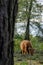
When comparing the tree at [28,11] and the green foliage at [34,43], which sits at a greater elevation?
the tree at [28,11]

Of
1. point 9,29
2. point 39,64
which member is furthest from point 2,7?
point 39,64

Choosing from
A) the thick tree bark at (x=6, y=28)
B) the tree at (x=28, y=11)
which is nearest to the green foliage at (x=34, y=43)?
the tree at (x=28, y=11)

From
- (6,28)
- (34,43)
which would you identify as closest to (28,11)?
(34,43)

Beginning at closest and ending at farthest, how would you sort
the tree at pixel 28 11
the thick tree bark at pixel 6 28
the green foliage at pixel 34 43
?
the thick tree bark at pixel 6 28
the green foliage at pixel 34 43
the tree at pixel 28 11

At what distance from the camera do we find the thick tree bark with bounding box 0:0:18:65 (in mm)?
1173

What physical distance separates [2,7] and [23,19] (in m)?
3.15

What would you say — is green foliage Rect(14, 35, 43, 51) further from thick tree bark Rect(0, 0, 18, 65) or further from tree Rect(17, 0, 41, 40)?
thick tree bark Rect(0, 0, 18, 65)

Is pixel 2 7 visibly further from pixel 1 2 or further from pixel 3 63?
pixel 3 63

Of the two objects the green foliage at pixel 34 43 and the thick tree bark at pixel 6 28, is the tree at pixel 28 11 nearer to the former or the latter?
the green foliage at pixel 34 43

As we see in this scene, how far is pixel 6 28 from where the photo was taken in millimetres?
1201

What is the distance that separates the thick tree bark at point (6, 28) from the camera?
3.85 ft

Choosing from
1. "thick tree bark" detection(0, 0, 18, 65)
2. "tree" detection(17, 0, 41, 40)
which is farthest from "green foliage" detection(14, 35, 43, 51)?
"thick tree bark" detection(0, 0, 18, 65)

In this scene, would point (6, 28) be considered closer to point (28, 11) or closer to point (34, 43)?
point (34, 43)

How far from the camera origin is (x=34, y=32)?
4160 millimetres
